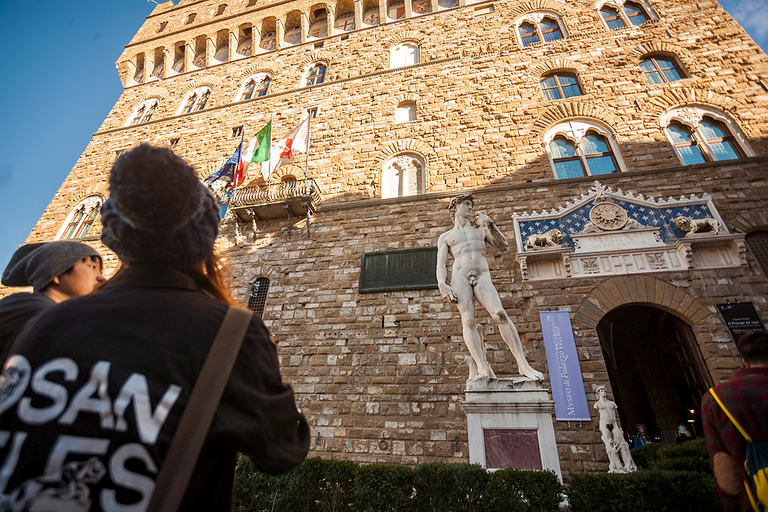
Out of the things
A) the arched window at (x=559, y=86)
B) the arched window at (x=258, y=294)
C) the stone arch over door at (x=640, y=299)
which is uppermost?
the arched window at (x=559, y=86)

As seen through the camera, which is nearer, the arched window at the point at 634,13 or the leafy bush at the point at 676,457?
the leafy bush at the point at 676,457

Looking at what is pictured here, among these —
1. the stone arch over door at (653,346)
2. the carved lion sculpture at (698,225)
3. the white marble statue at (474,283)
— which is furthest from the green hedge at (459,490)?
the carved lion sculpture at (698,225)

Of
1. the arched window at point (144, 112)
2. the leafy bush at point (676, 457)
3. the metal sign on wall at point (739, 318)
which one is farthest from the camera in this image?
the arched window at point (144, 112)

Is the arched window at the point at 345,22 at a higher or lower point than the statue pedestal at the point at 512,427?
higher

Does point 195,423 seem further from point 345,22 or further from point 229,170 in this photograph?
point 345,22

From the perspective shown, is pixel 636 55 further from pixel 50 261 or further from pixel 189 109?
pixel 189 109

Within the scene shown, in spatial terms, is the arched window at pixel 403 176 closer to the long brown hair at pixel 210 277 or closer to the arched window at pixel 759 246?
the arched window at pixel 759 246

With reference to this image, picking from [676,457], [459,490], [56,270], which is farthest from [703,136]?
[56,270]

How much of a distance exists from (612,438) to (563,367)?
1.26 metres

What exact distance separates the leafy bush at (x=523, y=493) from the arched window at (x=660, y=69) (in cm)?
1088

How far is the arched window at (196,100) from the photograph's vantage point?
1452cm

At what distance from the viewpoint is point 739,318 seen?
622 centimetres

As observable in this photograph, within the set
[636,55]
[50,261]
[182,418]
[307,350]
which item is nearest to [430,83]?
[636,55]

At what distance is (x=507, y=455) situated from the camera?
14.7ft
